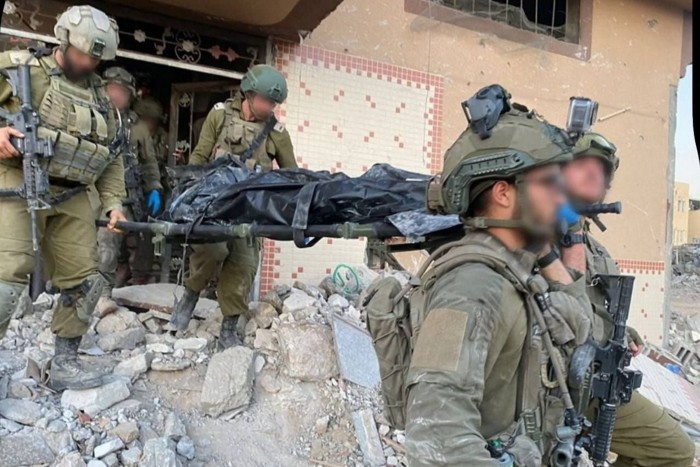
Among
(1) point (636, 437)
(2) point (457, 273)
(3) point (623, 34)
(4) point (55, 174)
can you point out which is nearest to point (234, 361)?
(4) point (55, 174)

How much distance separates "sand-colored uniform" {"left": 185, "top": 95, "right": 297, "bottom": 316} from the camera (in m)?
4.09

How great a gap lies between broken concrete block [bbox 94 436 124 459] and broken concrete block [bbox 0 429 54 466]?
204 millimetres

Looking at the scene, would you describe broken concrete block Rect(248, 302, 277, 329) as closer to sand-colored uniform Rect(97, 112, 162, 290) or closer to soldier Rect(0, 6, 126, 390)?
sand-colored uniform Rect(97, 112, 162, 290)

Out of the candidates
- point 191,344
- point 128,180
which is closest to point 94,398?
point 191,344

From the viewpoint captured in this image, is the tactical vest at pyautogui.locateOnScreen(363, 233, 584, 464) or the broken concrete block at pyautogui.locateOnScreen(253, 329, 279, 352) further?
the broken concrete block at pyautogui.locateOnScreen(253, 329, 279, 352)

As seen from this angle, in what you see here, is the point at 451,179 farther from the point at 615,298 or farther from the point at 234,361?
the point at 234,361

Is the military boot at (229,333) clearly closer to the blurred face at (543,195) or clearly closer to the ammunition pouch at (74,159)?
the ammunition pouch at (74,159)

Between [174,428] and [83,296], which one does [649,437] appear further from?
[83,296]

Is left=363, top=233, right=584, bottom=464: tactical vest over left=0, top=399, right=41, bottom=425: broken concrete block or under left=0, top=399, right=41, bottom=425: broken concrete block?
over

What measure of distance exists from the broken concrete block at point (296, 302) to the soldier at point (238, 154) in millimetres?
493

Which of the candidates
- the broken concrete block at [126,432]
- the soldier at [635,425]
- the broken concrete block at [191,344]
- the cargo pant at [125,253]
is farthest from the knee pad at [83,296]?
the soldier at [635,425]

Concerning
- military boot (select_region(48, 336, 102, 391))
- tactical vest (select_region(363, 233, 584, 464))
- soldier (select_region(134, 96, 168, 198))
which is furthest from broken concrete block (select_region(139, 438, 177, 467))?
soldier (select_region(134, 96, 168, 198))

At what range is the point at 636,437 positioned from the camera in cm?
231

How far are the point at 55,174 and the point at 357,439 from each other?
7.36 ft
